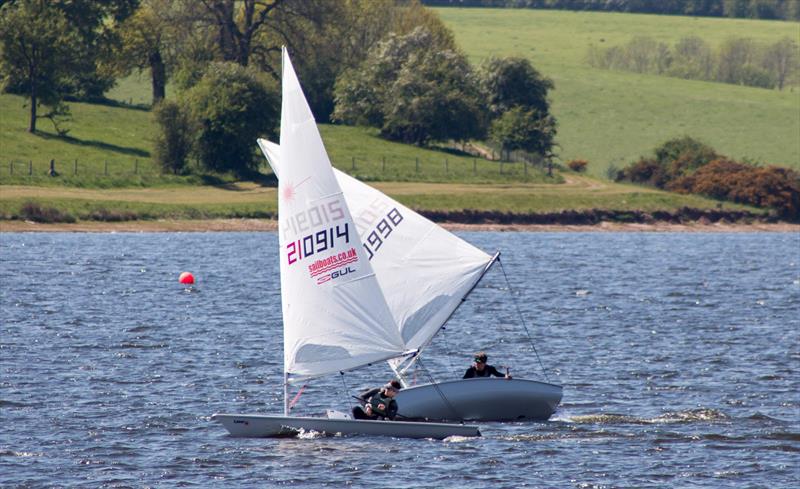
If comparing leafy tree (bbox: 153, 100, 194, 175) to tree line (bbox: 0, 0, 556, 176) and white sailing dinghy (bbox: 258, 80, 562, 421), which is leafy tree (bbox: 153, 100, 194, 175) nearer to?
tree line (bbox: 0, 0, 556, 176)

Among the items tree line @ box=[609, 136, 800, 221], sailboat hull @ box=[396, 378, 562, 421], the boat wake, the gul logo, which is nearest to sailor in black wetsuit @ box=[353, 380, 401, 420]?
sailboat hull @ box=[396, 378, 562, 421]

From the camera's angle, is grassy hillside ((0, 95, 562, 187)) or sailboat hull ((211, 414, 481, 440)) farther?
grassy hillside ((0, 95, 562, 187))

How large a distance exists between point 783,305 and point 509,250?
113 ft

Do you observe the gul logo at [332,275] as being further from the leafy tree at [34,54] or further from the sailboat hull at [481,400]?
the leafy tree at [34,54]

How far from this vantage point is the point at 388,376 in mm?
46438

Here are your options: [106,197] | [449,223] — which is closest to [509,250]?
[449,223]

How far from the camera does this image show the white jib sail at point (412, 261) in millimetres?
38219

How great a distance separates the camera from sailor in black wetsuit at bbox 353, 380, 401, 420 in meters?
35.6

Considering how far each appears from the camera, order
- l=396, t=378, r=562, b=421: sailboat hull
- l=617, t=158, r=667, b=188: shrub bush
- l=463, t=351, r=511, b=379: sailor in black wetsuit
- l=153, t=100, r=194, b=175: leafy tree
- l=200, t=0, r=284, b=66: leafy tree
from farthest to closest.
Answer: l=200, t=0, r=284, b=66: leafy tree < l=617, t=158, r=667, b=188: shrub bush < l=153, t=100, r=194, b=175: leafy tree < l=463, t=351, r=511, b=379: sailor in black wetsuit < l=396, t=378, r=562, b=421: sailboat hull

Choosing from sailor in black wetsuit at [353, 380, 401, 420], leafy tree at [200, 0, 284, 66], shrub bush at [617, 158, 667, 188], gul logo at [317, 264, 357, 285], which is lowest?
sailor in black wetsuit at [353, 380, 401, 420]

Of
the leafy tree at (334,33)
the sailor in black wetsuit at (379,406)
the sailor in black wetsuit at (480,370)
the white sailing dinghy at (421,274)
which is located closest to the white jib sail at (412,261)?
the white sailing dinghy at (421,274)

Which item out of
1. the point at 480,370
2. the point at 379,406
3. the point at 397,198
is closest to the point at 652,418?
the point at 480,370

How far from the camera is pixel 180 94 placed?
13575cm

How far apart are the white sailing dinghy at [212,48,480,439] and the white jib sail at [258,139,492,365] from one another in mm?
1952
